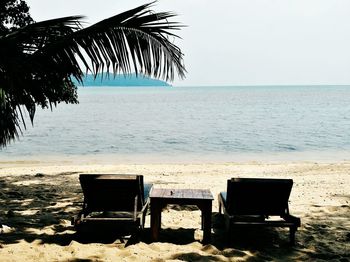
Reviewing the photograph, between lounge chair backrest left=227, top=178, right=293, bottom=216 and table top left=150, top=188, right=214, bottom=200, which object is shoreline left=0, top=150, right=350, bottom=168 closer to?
table top left=150, top=188, right=214, bottom=200

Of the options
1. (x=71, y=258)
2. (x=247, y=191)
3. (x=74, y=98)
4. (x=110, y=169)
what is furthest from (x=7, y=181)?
(x=247, y=191)

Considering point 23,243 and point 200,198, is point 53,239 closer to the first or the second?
point 23,243

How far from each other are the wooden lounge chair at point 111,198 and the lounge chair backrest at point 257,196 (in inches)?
52.9

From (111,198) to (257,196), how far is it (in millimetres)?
2139

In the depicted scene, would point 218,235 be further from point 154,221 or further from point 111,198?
point 111,198

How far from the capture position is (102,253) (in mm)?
4895

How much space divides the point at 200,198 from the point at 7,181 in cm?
832

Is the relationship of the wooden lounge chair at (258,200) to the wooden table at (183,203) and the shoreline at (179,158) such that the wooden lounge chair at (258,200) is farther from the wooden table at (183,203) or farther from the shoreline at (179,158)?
the shoreline at (179,158)

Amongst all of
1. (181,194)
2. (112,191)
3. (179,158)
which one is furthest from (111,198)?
(179,158)

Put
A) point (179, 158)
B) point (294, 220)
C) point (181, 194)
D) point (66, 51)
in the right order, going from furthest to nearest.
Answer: point (179, 158) < point (181, 194) < point (294, 220) < point (66, 51)

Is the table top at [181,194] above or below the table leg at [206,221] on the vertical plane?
above

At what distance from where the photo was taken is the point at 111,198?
5.58 m

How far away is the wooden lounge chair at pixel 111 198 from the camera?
17.5ft

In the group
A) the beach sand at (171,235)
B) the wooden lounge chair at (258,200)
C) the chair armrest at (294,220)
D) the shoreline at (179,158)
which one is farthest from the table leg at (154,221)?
the shoreline at (179,158)
